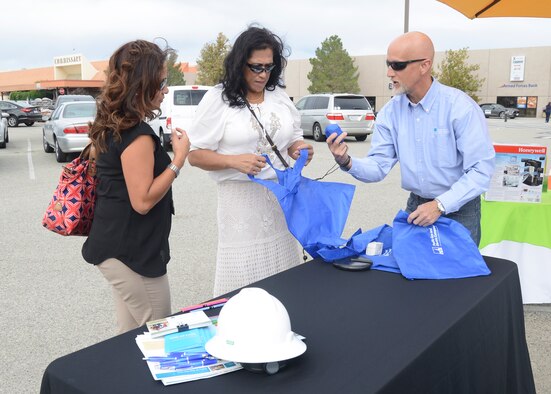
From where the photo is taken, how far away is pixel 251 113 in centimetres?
276

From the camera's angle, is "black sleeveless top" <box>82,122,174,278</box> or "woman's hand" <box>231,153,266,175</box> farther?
"woman's hand" <box>231,153,266,175</box>

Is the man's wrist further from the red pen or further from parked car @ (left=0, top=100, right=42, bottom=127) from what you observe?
parked car @ (left=0, top=100, right=42, bottom=127)

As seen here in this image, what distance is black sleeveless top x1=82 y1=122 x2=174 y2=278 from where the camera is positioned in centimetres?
221

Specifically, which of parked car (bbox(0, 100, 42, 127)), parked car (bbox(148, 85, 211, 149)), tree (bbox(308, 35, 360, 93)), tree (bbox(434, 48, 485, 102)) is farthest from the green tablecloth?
tree (bbox(308, 35, 360, 93))

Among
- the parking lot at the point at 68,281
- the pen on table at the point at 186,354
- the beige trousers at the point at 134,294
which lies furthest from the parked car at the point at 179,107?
the pen on table at the point at 186,354

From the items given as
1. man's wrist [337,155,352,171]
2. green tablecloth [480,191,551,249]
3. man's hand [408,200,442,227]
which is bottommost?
green tablecloth [480,191,551,249]

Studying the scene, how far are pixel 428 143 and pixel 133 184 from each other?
1.50 metres

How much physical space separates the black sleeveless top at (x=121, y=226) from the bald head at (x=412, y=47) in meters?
1.24

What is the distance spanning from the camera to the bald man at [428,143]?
2.57m

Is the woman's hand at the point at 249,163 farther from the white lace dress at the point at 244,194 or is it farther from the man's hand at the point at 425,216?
the man's hand at the point at 425,216

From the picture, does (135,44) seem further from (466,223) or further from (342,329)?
(466,223)

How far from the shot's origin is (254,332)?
141 cm

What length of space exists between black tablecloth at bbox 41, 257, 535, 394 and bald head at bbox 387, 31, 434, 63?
1.04 meters

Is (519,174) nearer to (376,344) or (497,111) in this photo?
(376,344)
